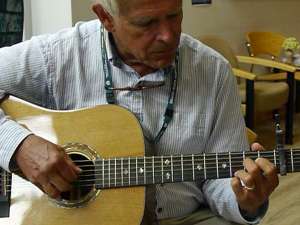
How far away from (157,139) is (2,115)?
45 centimetres

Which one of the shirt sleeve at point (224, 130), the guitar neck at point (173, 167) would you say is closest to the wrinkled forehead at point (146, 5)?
the shirt sleeve at point (224, 130)

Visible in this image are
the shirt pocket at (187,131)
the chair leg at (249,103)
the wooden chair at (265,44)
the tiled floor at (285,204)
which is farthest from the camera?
the wooden chair at (265,44)

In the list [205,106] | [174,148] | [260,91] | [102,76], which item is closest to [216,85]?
[205,106]

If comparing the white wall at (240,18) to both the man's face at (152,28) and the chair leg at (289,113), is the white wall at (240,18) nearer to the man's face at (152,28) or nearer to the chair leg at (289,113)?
the chair leg at (289,113)

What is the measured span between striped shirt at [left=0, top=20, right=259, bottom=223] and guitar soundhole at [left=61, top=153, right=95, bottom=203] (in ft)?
0.63

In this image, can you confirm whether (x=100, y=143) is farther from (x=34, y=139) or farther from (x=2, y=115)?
(x=2, y=115)

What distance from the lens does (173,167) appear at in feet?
4.38

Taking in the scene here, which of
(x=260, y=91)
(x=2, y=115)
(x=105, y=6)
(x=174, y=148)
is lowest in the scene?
(x=260, y=91)

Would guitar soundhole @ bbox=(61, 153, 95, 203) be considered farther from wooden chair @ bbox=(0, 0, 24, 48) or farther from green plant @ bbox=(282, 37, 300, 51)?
green plant @ bbox=(282, 37, 300, 51)

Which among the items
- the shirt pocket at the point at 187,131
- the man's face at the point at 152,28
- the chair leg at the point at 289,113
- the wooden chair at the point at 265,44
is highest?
the man's face at the point at 152,28

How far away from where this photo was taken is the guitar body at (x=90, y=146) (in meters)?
1.35

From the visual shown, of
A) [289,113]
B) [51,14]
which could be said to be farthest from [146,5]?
[289,113]

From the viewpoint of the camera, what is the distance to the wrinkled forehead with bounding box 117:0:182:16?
1300 mm

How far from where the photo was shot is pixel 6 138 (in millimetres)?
1411
